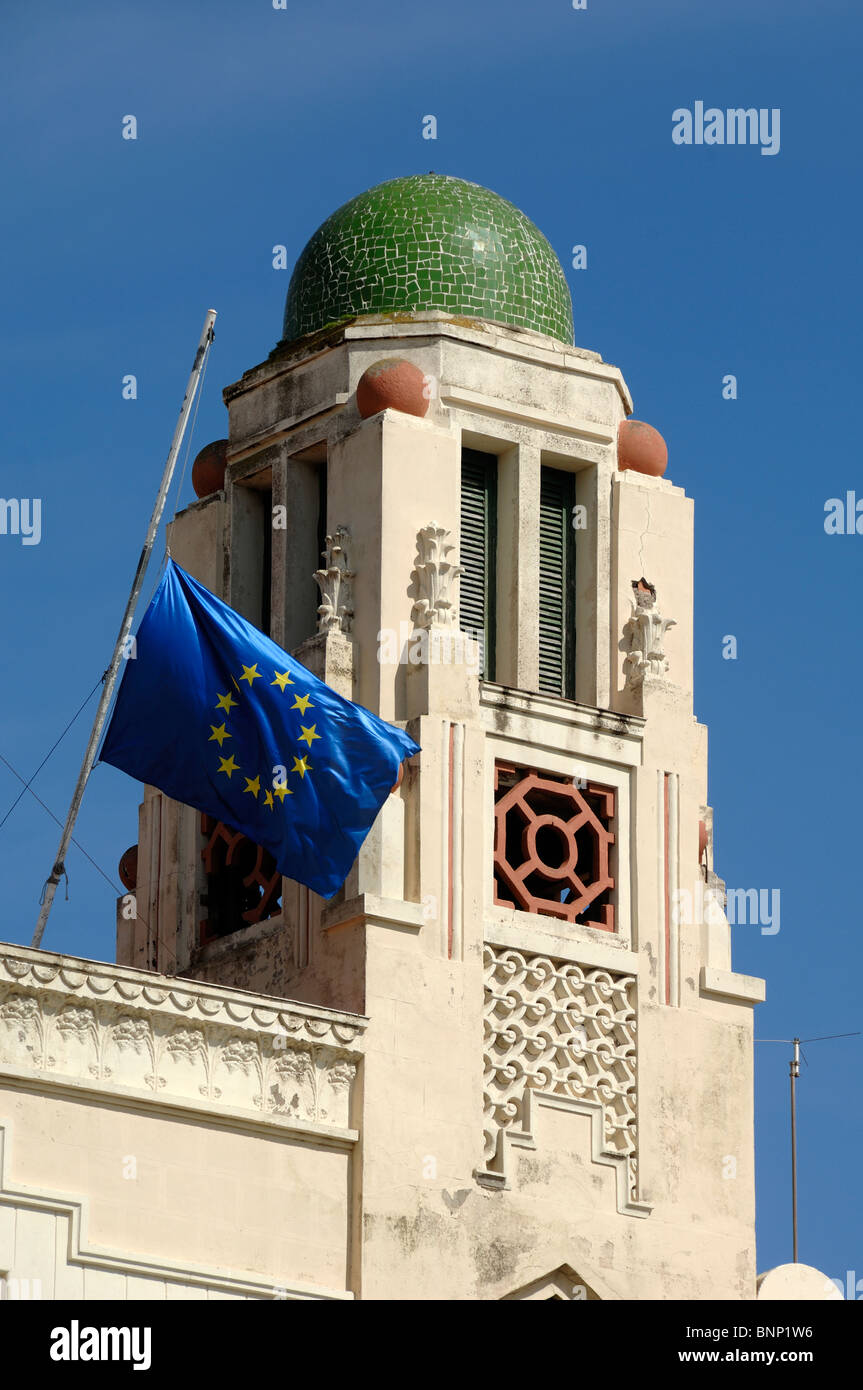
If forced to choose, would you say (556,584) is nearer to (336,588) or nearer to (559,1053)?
(336,588)

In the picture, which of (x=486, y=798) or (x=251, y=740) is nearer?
(x=251, y=740)

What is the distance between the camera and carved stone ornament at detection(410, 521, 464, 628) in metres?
40.2

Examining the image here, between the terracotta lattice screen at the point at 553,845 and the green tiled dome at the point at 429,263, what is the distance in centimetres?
576

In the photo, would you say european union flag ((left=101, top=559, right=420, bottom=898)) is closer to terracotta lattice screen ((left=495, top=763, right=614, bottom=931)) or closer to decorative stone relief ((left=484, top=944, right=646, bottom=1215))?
terracotta lattice screen ((left=495, top=763, right=614, bottom=931))

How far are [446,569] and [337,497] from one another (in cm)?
Result: 166

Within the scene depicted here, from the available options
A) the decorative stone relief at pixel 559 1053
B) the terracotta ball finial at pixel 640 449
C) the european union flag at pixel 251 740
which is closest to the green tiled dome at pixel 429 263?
the terracotta ball finial at pixel 640 449

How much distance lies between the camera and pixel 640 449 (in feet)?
140

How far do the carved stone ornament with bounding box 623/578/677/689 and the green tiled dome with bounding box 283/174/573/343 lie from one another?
12.1 feet

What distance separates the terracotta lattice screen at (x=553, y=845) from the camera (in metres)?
40.0

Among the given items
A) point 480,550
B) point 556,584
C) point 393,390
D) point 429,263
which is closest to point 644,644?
point 556,584

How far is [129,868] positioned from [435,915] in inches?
231

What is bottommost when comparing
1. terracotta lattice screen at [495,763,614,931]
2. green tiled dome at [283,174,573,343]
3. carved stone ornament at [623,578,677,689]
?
terracotta lattice screen at [495,763,614,931]

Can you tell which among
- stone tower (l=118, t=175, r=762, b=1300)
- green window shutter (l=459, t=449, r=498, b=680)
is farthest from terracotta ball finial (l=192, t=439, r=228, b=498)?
green window shutter (l=459, t=449, r=498, b=680)
